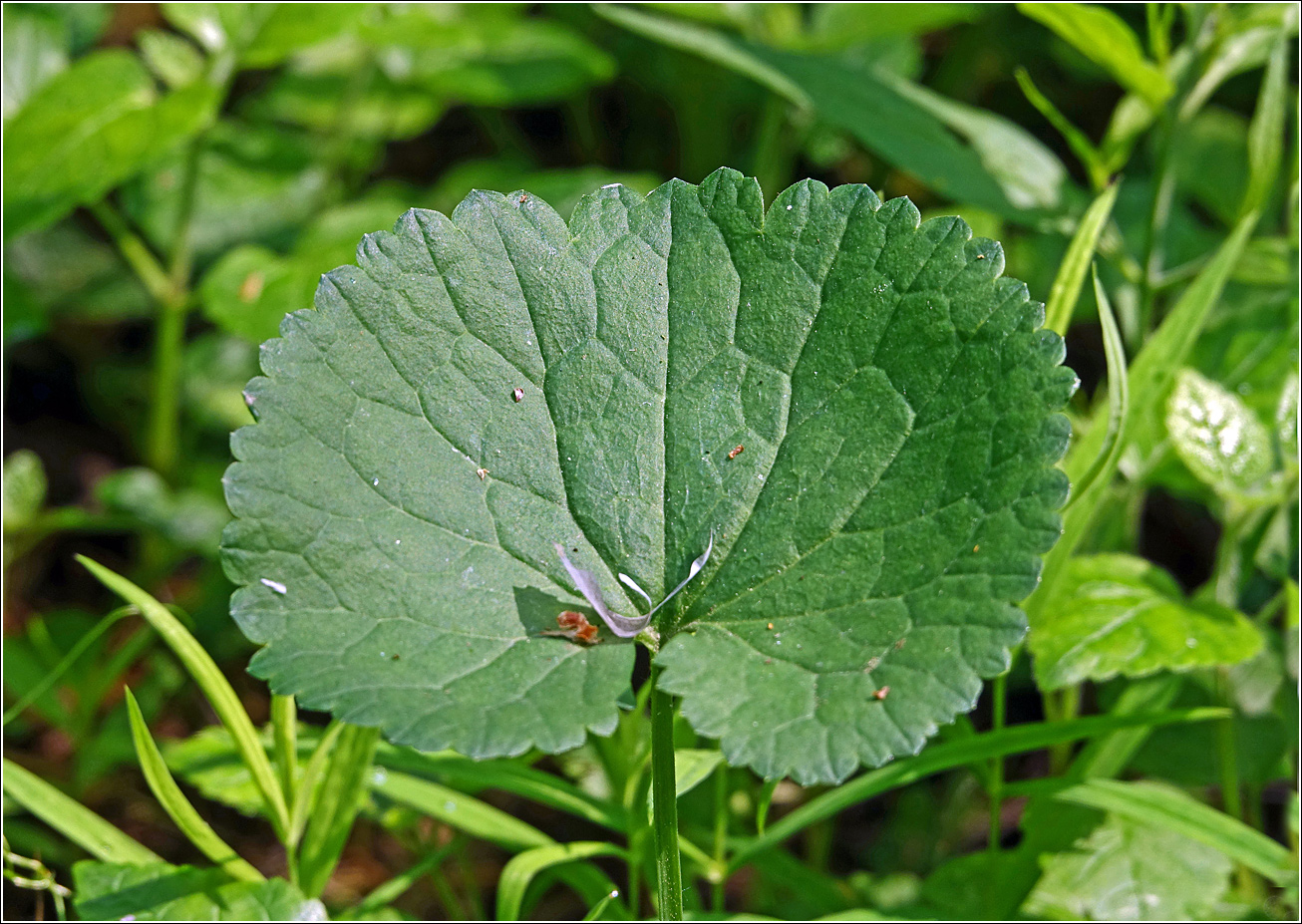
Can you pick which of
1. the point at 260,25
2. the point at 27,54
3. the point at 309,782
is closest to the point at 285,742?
the point at 309,782

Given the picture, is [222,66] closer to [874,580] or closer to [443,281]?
[443,281]

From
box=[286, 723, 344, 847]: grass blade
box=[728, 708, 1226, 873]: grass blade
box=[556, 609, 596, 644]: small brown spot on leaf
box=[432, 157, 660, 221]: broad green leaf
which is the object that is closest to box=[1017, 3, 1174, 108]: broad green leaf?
box=[432, 157, 660, 221]: broad green leaf

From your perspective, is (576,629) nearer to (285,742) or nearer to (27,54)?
(285,742)

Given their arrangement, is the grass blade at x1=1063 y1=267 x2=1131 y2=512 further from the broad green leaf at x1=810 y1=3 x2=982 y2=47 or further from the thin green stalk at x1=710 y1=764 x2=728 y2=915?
the broad green leaf at x1=810 y1=3 x2=982 y2=47

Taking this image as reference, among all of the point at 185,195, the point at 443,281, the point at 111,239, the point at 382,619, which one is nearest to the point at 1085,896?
the point at 382,619

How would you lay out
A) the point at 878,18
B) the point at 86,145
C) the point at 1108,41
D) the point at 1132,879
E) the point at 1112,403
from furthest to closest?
the point at 878,18, the point at 86,145, the point at 1108,41, the point at 1132,879, the point at 1112,403

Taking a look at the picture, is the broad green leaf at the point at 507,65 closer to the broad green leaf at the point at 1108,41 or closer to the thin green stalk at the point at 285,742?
the broad green leaf at the point at 1108,41
